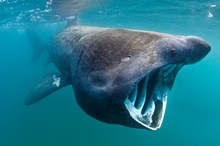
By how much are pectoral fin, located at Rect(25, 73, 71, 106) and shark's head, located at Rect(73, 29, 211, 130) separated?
3244 mm

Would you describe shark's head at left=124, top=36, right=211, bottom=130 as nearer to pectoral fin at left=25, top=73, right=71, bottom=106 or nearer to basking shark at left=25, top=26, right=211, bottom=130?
basking shark at left=25, top=26, right=211, bottom=130

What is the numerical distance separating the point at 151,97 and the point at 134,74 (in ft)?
2.23

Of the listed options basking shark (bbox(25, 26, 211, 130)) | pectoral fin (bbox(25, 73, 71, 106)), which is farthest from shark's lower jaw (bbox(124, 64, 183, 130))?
pectoral fin (bbox(25, 73, 71, 106))

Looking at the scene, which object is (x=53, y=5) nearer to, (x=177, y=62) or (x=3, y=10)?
(x=3, y=10)

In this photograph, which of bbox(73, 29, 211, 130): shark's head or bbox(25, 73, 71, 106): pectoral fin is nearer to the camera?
bbox(73, 29, 211, 130): shark's head

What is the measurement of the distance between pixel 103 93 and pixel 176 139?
2643 cm

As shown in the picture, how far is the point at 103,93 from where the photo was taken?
154 inches

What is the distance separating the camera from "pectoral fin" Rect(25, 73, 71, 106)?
25.3 feet

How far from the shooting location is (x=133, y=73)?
3555 mm

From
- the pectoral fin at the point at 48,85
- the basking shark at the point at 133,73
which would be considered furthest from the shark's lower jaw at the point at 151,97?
the pectoral fin at the point at 48,85

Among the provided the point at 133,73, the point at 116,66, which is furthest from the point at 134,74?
the point at 116,66

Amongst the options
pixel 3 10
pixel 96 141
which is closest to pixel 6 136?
pixel 96 141

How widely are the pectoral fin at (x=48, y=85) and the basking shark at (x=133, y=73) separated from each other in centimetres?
307

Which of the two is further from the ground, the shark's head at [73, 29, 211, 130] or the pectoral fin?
the shark's head at [73, 29, 211, 130]
